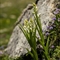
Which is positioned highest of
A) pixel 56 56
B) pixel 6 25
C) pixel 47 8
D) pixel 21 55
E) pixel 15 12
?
pixel 15 12

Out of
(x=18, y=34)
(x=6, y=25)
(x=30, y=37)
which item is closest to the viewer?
(x=30, y=37)

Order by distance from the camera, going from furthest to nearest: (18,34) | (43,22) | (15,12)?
(15,12)
(18,34)
(43,22)

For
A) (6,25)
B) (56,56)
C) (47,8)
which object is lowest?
(56,56)

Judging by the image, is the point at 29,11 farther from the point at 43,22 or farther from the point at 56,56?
the point at 56,56

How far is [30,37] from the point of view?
30.2ft

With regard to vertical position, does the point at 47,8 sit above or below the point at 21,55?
above

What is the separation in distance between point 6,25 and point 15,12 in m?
16.6

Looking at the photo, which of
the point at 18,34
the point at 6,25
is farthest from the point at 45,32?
the point at 6,25

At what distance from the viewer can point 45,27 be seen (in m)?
10.6

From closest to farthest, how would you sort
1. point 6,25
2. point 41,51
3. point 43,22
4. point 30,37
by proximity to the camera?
point 30,37 < point 41,51 < point 43,22 < point 6,25

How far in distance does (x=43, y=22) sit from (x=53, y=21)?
2.10 feet

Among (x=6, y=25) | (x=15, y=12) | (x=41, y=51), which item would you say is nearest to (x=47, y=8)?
(x=41, y=51)

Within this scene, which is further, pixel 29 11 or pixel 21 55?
pixel 29 11

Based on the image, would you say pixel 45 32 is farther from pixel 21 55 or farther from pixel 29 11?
pixel 29 11
